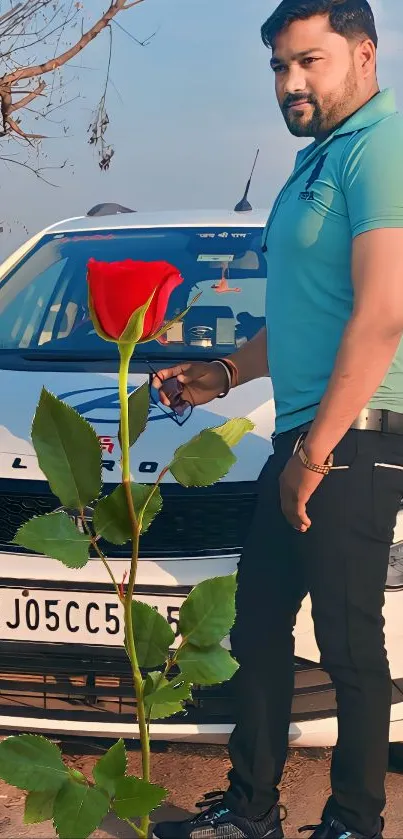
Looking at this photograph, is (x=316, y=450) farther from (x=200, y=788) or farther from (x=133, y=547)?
(x=200, y=788)

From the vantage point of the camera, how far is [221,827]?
2.13 meters

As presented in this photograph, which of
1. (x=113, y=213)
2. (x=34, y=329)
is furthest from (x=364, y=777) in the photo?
(x=113, y=213)

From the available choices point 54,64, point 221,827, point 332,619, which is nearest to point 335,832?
point 221,827

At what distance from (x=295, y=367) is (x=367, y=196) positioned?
1.29 feet

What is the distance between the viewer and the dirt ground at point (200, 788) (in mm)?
2344

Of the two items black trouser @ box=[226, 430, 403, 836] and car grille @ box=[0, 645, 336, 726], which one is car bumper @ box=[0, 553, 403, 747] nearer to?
car grille @ box=[0, 645, 336, 726]

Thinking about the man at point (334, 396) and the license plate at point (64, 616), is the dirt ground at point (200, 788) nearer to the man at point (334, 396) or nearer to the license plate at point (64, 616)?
the license plate at point (64, 616)

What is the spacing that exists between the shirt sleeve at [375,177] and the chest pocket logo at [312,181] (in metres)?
0.07

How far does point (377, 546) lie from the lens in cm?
183

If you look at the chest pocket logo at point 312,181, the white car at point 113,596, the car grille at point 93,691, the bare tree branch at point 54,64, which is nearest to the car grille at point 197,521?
the white car at point 113,596

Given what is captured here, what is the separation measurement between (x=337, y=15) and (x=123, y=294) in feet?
3.69

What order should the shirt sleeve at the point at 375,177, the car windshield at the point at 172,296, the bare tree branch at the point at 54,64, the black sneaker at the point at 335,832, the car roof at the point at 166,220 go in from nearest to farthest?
the shirt sleeve at the point at 375,177 → the black sneaker at the point at 335,832 → the car windshield at the point at 172,296 → the car roof at the point at 166,220 → the bare tree branch at the point at 54,64

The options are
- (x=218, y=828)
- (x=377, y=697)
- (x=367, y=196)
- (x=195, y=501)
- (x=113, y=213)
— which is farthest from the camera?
(x=113, y=213)

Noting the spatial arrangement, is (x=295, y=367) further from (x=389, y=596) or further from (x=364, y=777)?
(x=364, y=777)
